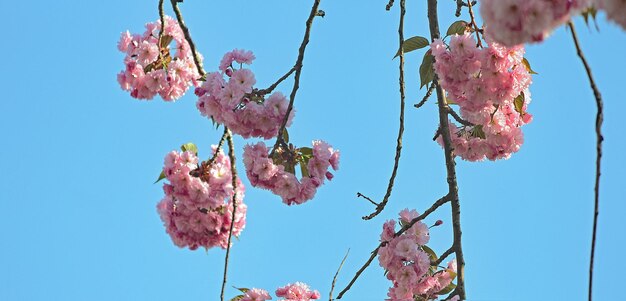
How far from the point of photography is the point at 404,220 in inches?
162

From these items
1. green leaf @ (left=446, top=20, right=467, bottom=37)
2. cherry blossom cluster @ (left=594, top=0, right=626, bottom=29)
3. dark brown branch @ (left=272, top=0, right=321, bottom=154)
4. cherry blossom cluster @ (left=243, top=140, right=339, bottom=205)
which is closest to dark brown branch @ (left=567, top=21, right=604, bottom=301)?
cherry blossom cluster @ (left=594, top=0, right=626, bottom=29)

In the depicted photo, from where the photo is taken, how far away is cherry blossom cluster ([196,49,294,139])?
10.4 feet

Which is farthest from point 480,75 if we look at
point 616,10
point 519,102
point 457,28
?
point 616,10

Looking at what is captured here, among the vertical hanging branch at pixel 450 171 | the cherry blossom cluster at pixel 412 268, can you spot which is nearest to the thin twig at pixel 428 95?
the vertical hanging branch at pixel 450 171

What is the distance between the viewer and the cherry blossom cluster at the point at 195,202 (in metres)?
3.31

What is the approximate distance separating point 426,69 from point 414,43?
0.11 metres

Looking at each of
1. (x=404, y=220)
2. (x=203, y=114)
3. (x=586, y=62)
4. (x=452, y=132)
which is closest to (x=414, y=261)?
(x=404, y=220)

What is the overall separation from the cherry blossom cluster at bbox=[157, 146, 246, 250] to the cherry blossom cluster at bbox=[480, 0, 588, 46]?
1613 millimetres

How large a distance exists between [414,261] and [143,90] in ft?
4.55

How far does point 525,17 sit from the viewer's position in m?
1.84

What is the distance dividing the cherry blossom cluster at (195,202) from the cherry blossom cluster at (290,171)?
0.14m

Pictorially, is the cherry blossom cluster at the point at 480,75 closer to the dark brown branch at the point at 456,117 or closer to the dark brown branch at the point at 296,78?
the dark brown branch at the point at 456,117

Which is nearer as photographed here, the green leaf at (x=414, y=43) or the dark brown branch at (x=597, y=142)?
the dark brown branch at (x=597, y=142)

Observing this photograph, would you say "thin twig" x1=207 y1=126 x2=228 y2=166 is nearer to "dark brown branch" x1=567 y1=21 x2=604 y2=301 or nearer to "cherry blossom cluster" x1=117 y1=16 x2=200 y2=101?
"cherry blossom cluster" x1=117 y1=16 x2=200 y2=101
